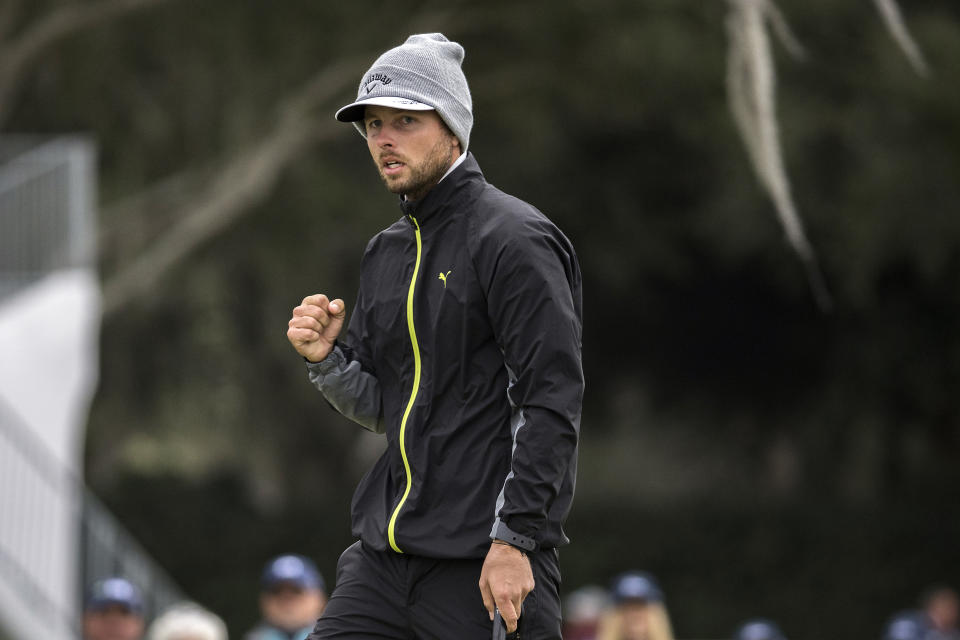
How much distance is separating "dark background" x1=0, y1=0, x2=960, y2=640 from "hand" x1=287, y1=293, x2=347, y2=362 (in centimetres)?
1163

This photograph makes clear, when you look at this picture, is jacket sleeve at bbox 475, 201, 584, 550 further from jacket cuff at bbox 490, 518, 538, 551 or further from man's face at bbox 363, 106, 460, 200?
man's face at bbox 363, 106, 460, 200

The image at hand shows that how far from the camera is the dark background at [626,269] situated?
16641 mm

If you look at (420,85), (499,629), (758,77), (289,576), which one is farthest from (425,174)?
(289,576)

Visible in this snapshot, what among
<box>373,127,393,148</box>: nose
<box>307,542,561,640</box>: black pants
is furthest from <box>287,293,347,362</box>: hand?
<box>307,542,561,640</box>: black pants

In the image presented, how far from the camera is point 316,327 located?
12.6 feet

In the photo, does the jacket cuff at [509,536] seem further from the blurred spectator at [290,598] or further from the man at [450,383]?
the blurred spectator at [290,598]

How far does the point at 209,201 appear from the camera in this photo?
16.9 m

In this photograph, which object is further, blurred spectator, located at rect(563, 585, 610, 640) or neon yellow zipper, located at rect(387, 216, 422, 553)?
blurred spectator, located at rect(563, 585, 610, 640)

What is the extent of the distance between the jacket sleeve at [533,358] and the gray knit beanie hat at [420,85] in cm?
31

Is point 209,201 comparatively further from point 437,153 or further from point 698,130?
point 437,153

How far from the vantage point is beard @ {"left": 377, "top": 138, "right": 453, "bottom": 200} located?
3705 millimetres

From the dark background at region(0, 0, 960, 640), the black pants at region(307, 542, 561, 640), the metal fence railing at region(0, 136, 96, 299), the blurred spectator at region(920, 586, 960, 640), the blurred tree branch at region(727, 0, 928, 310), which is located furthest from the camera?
the dark background at region(0, 0, 960, 640)

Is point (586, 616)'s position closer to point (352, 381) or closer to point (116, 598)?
point (116, 598)

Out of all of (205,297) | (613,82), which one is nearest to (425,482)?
(613,82)
